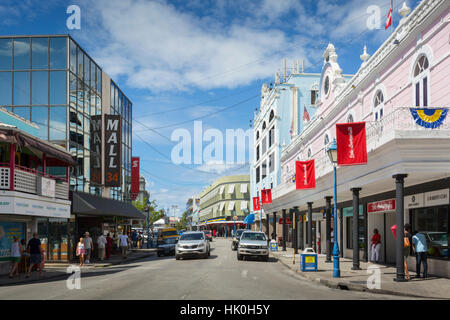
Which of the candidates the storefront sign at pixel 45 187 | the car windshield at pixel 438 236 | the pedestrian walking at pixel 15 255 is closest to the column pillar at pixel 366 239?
the car windshield at pixel 438 236

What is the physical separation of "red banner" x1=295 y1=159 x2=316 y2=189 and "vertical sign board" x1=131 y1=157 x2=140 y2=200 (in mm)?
24855

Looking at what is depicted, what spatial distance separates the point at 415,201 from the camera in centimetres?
1883

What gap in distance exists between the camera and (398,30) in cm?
2036

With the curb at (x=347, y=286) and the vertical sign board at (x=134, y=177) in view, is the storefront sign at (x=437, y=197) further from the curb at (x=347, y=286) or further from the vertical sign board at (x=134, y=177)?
the vertical sign board at (x=134, y=177)

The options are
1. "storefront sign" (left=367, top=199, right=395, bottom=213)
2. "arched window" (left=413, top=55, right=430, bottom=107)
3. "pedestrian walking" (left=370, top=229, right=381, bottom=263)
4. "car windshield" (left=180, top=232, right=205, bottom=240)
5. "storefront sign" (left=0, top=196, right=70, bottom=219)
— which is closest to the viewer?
"arched window" (left=413, top=55, right=430, bottom=107)

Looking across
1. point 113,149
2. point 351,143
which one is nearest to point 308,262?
point 351,143

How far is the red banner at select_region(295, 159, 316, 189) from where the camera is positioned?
81.4ft

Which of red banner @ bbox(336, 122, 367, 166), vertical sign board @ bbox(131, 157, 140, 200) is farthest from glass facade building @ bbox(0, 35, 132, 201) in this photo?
red banner @ bbox(336, 122, 367, 166)

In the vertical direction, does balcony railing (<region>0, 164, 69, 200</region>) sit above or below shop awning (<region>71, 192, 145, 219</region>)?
above

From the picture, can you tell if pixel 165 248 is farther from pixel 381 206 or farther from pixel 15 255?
pixel 381 206

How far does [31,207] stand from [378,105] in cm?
1744

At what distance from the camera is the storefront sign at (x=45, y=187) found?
21781 millimetres

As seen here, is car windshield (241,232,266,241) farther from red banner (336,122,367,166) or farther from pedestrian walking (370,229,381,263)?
red banner (336,122,367,166)
